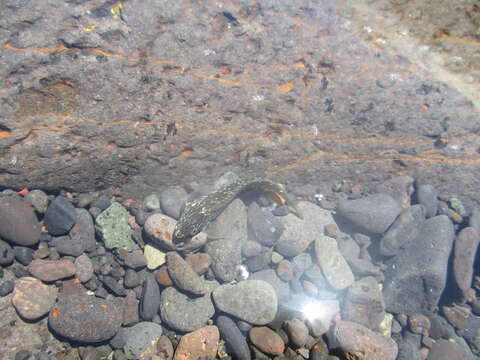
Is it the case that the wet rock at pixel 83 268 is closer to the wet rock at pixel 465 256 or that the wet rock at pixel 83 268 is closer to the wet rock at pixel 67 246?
the wet rock at pixel 67 246


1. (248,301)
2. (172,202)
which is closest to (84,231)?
(172,202)

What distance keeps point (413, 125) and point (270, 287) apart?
3545 mm

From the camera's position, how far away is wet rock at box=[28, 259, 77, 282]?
13.5ft

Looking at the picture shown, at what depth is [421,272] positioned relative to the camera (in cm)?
491

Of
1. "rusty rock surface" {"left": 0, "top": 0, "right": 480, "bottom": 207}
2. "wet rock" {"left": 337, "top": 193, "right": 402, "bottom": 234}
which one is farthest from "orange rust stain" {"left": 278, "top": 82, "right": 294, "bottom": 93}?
"wet rock" {"left": 337, "top": 193, "right": 402, "bottom": 234}

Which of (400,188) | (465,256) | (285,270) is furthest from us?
(400,188)

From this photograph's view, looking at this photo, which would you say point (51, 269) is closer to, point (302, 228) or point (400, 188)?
point (302, 228)

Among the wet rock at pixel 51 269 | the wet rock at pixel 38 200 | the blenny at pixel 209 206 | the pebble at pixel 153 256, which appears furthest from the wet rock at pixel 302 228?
the wet rock at pixel 38 200

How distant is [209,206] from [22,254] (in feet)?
8.80

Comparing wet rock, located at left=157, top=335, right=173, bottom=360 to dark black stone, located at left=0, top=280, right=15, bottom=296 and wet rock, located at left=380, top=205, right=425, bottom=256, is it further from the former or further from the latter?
wet rock, located at left=380, top=205, right=425, bottom=256

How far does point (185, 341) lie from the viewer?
13.4 ft

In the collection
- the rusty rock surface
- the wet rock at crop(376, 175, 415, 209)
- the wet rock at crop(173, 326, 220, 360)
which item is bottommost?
the wet rock at crop(173, 326, 220, 360)

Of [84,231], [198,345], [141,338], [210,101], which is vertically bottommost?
[141,338]

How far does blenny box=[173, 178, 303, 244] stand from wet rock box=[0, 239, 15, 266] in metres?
2.20
